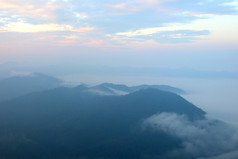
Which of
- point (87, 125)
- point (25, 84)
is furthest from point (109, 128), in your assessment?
point (25, 84)

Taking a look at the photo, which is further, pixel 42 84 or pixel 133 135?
pixel 42 84

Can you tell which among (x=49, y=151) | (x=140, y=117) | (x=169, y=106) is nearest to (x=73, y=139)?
(x=49, y=151)

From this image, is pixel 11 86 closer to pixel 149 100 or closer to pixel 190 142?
pixel 149 100

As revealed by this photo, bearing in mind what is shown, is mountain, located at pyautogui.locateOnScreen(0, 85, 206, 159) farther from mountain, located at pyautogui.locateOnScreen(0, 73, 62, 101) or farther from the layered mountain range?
mountain, located at pyautogui.locateOnScreen(0, 73, 62, 101)

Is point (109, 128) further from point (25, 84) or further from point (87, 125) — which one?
point (25, 84)

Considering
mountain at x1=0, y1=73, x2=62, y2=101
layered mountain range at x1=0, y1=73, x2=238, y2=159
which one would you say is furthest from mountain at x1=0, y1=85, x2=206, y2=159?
mountain at x1=0, y1=73, x2=62, y2=101

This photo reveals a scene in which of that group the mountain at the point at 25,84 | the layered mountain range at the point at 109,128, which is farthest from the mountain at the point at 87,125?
the mountain at the point at 25,84
